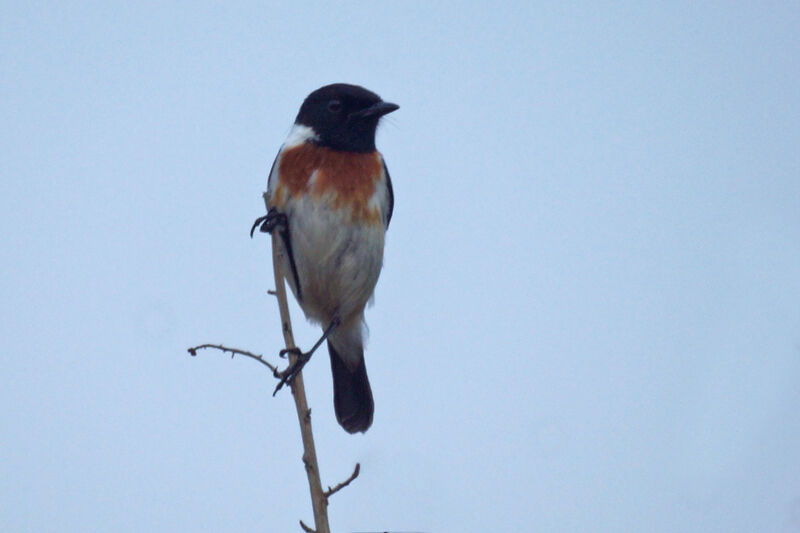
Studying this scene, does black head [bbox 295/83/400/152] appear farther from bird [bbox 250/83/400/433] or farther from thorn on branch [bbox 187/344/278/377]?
thorn on branch [bbox 187/344/278/377]

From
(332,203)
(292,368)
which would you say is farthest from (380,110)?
(292,368)

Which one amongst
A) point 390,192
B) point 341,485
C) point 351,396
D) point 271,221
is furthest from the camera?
point 351,396

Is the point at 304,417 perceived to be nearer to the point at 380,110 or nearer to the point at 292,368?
the point at 292,368

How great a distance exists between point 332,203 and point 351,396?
6.09ft

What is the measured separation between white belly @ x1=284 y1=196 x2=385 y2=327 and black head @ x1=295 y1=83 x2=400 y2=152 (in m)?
0.59

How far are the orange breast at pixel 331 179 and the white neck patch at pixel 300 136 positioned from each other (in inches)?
3.3

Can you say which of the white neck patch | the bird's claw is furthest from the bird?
the bird's claw

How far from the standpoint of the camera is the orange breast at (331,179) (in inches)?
226

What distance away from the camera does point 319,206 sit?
5691 millimetres

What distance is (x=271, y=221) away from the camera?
5.66 m

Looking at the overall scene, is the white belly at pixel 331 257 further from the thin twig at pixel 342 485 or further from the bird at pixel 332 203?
the thin twig at pixel 342 485

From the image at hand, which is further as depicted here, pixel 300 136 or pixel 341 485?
pixel 300 136

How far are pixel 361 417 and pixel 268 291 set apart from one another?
274cm

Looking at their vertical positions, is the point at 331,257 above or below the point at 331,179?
below
